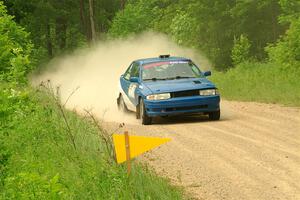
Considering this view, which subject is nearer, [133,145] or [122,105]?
[133,145]

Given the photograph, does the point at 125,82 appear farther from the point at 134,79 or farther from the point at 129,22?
the point at 129,22

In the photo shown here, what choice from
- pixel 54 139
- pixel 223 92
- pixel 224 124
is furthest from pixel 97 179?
pixel 223 92

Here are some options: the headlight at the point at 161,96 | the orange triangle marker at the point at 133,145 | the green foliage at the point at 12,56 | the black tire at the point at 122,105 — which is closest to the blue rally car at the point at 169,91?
the headlight at the point at 161,96

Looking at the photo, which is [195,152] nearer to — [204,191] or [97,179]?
[204,191]

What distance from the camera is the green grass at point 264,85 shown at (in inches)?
712

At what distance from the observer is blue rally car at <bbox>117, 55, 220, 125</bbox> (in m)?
14.4

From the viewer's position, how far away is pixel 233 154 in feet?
33.4

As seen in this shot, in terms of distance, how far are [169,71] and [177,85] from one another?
109cm

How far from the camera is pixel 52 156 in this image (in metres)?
9.48

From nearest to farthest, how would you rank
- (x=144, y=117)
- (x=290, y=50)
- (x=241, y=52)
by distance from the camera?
(x=144, y=117) → (x=290, y=50) → (x=241, y=52)

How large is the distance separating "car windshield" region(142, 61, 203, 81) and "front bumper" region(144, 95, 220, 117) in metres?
1.24

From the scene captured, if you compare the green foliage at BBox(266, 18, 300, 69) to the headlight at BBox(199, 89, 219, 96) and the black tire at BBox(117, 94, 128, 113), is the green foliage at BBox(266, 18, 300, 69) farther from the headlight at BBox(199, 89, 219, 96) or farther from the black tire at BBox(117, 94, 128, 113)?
the headlight at BBox(199, 89, 219, 96)

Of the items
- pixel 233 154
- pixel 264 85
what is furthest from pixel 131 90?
pixel 264 85

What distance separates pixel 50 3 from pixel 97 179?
4955 centimetres
